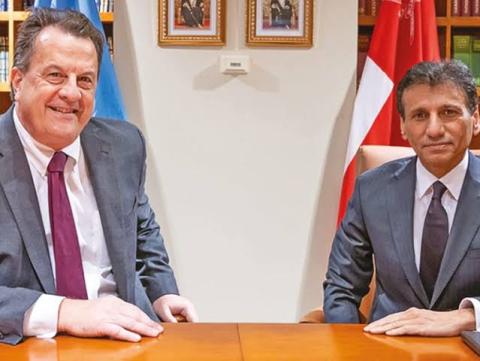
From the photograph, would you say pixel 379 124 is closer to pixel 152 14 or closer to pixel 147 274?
pixel 152 14

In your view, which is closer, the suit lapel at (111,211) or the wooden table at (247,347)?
the wooden table at (247,347)

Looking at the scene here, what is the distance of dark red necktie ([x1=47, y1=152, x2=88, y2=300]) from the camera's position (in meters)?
1.81

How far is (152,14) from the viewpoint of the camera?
3.34 metres

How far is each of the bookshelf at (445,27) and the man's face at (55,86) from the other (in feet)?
7.33

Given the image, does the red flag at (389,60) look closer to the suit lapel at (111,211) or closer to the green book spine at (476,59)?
the green book spine at (476,59)

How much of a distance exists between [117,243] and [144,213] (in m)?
0.25

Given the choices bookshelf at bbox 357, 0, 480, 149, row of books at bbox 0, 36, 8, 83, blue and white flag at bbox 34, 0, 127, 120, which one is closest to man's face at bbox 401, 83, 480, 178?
blue and white flag at bbox 34, 0, 127, 120

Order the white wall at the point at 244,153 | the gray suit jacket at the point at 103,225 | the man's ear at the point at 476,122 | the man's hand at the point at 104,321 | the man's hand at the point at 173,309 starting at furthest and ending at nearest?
the white wall at the point at 244,153
the man's ear at the point at 476,122
the man's hand at the point at 173,309
the gray suit jacket at the point at 103,225
the man's hand at the point at 104,321

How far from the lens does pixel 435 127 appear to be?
7.10 ft

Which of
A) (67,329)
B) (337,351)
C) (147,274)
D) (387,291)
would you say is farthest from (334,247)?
(67,329)

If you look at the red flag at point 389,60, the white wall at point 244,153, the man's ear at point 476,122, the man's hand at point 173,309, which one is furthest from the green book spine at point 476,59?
the man's hand at point 173,309

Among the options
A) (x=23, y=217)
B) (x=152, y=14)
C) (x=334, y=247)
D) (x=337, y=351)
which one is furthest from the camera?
(x=152, y=14)

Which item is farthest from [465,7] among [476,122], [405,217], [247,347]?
[247,347]

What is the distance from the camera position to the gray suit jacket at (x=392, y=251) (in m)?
2.08
